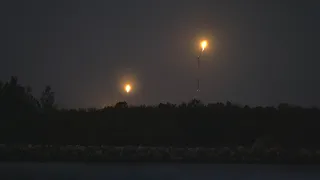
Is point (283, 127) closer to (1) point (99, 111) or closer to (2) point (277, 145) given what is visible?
(2) point (277, 145)

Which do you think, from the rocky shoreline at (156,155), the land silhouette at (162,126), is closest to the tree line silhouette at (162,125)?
the land silhouette at (162,126)

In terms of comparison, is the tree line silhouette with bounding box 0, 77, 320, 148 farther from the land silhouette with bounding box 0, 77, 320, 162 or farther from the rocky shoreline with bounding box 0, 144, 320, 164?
the rocky shoreline with bounding box 0, 144, 320, 164

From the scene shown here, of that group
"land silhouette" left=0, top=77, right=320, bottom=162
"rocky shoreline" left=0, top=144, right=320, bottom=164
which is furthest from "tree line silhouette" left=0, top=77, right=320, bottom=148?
"rocky shoreline" left=0, top=144, right=320, bottom=164

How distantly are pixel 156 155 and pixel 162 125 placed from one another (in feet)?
41.9

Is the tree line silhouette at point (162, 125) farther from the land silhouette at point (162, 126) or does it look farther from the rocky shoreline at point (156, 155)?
the rocky shoreline at point (156, 155)

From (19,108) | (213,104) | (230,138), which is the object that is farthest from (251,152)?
(19,108)

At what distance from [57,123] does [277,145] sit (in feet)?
63.8

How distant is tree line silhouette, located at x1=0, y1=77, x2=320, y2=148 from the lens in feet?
141

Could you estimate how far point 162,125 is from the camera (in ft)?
151

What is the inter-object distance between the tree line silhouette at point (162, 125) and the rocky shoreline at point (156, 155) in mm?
5537

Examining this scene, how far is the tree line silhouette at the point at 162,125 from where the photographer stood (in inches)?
1695

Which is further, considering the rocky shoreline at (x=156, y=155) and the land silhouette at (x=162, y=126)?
the land silhouette at (x=162, y=126)

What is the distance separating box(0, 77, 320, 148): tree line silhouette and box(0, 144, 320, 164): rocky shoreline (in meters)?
5.54

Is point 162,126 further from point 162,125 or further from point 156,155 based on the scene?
point 156,155
